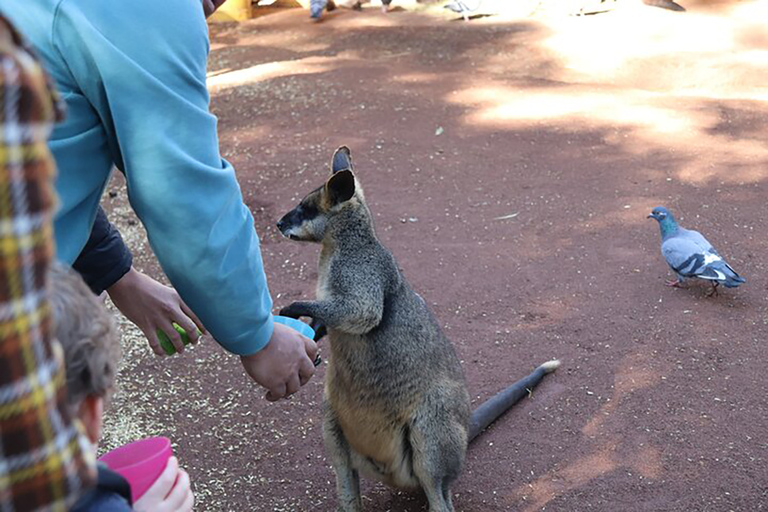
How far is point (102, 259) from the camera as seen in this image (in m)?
2.25

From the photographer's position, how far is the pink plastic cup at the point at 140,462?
1383 mm

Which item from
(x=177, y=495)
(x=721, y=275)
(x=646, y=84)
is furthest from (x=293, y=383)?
(x=646, y=84)

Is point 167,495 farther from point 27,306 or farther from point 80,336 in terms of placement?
point 27,306

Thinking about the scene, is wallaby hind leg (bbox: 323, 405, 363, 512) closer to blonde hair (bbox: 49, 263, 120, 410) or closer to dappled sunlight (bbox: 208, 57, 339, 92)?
blonde hair (bbox: 49, 263, 120, 410)

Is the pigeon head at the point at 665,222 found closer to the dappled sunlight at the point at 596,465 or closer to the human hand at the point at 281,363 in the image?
the dappled sunlight at the point at 596,465

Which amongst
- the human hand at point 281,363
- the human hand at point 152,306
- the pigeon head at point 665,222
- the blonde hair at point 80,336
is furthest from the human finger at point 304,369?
the pigeon head at point 665,222

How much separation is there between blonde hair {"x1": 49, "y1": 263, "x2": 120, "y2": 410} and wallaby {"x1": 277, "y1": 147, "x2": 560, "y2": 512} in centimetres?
Result: 184

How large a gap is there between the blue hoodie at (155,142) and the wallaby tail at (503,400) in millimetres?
1693

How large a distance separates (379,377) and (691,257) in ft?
6.50

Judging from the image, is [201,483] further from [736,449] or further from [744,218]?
[744,218]

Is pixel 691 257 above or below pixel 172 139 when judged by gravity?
below

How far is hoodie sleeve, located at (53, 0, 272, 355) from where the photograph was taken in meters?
1.54

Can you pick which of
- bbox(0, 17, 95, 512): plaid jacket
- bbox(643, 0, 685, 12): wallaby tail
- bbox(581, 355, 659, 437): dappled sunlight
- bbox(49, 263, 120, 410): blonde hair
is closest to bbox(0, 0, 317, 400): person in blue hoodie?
bbox(49, 263, 120, 410): blonde hair

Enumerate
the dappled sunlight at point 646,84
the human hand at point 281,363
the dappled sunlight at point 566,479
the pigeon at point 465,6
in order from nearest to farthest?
the human hand at point 281,363 < the dappled sunlight at point 566,479 < the dappled sunlight at point 646,84 < the pigeon at point 465,6
